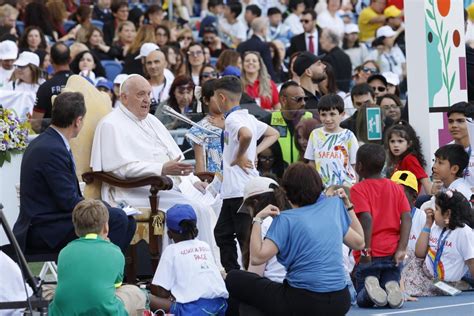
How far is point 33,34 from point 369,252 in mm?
8946

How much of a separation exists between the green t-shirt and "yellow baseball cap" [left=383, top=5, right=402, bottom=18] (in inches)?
590

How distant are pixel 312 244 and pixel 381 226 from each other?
2.20 m

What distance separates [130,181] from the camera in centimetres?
1120

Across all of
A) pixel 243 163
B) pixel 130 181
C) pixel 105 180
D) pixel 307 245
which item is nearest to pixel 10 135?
pixel 105 180

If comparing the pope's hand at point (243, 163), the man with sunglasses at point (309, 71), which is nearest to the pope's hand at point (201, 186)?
the pope's hand at point (243, 163)

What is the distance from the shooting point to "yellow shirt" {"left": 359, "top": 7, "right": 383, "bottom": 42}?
23.6 m

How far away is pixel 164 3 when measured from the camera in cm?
2464

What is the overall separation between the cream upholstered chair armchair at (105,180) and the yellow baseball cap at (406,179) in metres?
2.14

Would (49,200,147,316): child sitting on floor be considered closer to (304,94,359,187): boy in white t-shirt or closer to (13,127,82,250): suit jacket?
(13,127,82,250): suit jacket

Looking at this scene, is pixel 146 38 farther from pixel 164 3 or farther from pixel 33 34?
pixel 164 3

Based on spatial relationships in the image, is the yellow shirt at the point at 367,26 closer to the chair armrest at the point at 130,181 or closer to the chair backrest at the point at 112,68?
the chair backrest at the point at 112,68

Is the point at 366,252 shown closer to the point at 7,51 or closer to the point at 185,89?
the point at 185,89

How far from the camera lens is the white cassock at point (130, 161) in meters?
11.3

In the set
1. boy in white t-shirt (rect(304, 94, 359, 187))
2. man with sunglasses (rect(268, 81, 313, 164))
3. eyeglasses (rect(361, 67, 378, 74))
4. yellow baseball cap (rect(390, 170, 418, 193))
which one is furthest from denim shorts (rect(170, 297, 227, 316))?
eyeglasses (rect(361, 67, 378, 74))
